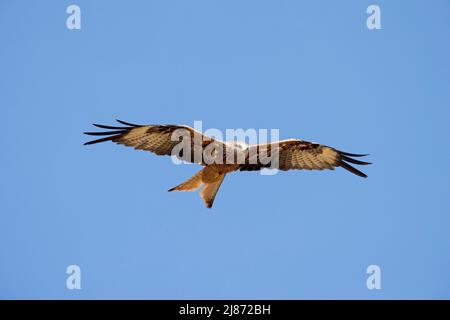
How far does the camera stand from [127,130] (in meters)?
8.33

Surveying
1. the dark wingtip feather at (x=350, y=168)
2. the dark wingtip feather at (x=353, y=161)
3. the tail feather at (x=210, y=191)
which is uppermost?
the dark wingtip feather at (x=353, y=161)

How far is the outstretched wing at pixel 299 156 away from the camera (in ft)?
27.9

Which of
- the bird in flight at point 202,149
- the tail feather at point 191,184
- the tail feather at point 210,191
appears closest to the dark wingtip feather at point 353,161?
the bird in flight at point 202,149

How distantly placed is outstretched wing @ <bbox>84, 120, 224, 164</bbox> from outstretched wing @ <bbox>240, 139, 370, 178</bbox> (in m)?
0.55

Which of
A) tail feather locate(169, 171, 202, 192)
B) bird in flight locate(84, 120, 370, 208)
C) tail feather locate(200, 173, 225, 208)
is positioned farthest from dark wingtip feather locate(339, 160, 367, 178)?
tail feather locate(169, 171, 202, 192)

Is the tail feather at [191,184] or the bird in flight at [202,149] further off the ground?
the bird in flight at [202,149]

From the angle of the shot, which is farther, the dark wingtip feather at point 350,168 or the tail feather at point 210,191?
the dark wingtip feather at point 350,168

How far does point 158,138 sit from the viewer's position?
837cm

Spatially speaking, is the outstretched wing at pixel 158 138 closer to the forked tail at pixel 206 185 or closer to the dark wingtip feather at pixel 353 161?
the forked tail at pixel 206 185

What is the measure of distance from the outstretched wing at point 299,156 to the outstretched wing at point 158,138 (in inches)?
21.5

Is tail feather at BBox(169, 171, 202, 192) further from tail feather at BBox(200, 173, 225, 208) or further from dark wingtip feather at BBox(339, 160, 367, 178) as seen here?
dark wingtip feather at BBox(339, 160, 367, 178)
